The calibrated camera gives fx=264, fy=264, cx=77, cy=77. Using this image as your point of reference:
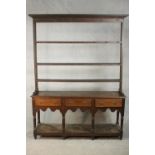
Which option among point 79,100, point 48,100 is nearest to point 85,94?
point 79,100

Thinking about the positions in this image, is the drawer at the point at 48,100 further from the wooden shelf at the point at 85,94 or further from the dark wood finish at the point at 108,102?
the dark wood finish at the point at 108,102

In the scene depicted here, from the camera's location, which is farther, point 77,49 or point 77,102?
point 77,49

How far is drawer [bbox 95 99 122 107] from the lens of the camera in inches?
62.3

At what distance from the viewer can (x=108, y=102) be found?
1.59m

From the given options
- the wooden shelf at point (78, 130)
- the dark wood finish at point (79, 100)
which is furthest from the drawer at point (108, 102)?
the wooden shelf at point (78, 130)

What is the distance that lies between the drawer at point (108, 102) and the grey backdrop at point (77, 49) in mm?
68

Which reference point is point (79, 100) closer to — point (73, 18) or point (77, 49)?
point (77, 49)

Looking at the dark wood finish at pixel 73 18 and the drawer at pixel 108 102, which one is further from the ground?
the dark wood finish at pixel 73 18

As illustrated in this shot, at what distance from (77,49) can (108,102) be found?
1.33 ft

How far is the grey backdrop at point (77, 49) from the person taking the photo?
5.40 ft
